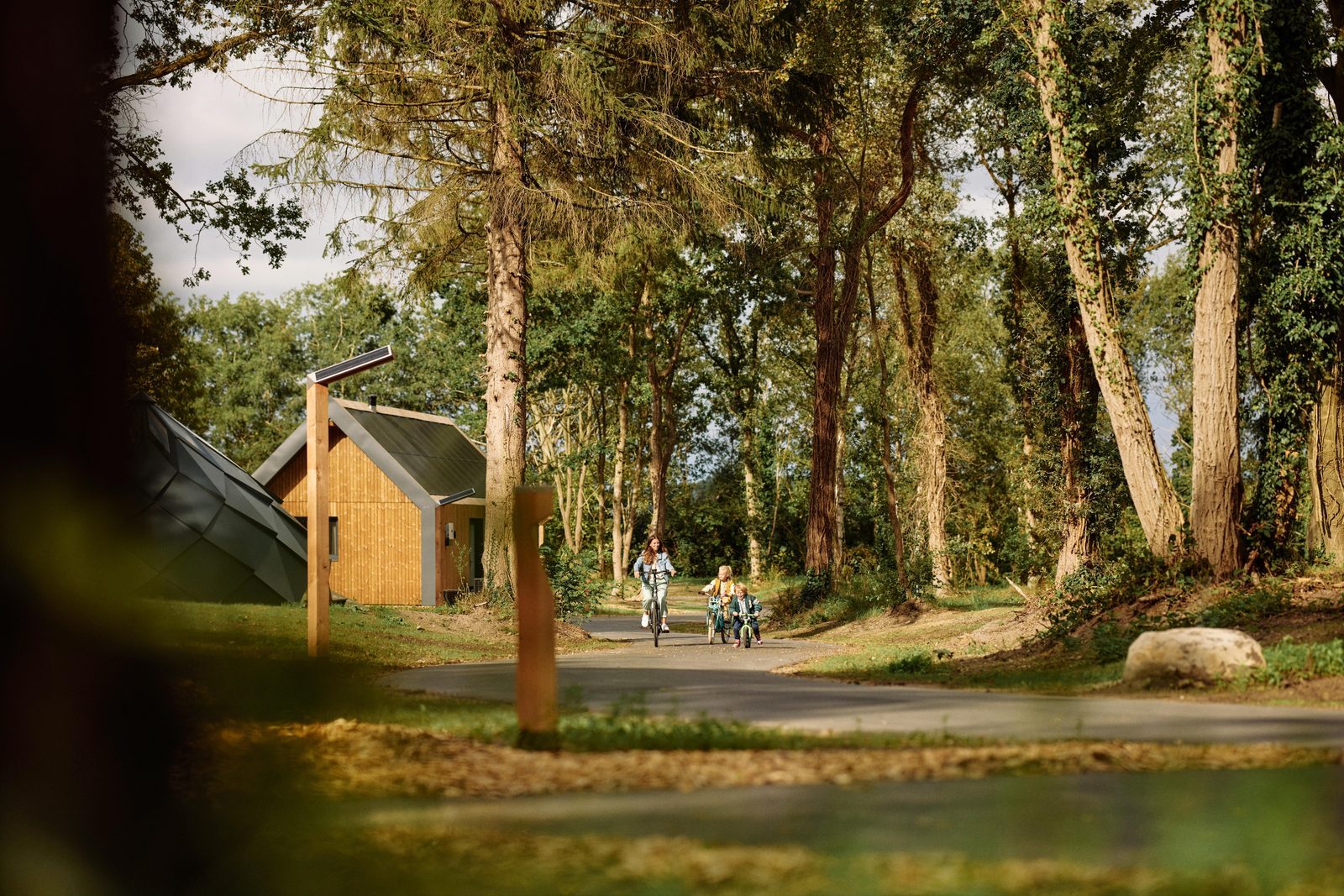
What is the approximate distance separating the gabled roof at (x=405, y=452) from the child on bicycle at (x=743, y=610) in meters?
14.5

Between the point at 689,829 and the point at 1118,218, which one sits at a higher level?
the point at 1118,218

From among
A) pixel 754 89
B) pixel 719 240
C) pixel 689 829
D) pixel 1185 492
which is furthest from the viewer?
pixel 1185 492

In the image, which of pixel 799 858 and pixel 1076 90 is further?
pixel 1076 90

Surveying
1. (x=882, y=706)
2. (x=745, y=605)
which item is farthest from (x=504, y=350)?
(x=882, y=706)

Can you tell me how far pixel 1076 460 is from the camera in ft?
80.3

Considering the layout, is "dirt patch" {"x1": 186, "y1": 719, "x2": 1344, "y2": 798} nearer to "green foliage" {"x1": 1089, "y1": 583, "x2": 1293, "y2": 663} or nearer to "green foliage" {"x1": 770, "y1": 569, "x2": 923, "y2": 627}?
"green foliage" {"x1": 1089, "y1": 583, "x2": 1293, "y2": 663}

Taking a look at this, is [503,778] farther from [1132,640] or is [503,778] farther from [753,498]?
[753,498]

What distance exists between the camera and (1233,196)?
16.2 metres

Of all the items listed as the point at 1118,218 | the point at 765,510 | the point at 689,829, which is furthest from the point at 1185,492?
the point at 689,829

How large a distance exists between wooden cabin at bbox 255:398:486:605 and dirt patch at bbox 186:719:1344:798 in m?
25.6

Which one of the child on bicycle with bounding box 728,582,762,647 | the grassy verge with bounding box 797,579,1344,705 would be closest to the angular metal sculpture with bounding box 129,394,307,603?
the child on bicycle with bounding box 728,582,762,647

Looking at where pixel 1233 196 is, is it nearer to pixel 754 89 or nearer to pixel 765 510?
pixel 754 89

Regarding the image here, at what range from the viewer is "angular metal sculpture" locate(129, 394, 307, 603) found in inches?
926

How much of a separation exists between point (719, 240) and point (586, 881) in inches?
797
